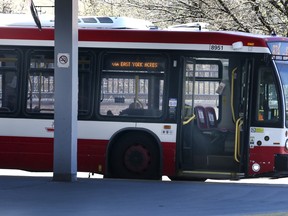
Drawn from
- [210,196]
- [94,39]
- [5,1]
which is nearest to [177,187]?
[210,196]

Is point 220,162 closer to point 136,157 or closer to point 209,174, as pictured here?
point 209,174

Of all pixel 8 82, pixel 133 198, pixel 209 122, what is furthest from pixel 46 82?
pixel 133 198

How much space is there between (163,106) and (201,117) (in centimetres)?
78

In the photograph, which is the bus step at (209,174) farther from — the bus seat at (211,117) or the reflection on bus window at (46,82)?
the reflection on bus window at (46,82)

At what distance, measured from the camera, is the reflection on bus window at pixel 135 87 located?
46.0 ft

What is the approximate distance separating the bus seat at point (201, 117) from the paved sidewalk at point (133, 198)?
1.63 meters

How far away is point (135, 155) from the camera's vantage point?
14109mm

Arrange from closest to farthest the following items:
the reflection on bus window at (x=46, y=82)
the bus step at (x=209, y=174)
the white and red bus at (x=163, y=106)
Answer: the white and red bus at (x=163, y=106) < the bus step at (x=209, y=174) < the reflection on bus window at (x=46, y=82)

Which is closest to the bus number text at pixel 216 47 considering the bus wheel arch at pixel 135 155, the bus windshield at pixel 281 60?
the bus windshield at pixel 281 60

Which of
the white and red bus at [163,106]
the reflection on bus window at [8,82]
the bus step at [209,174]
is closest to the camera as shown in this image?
the white and red bus at [163,106]

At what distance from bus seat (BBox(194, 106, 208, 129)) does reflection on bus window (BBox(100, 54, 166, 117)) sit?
701 millimetres

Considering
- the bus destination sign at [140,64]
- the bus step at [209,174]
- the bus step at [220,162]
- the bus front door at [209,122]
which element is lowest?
the bus step at [209,174]

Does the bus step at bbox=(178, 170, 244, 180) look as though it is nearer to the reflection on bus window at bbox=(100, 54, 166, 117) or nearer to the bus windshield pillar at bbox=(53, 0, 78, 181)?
the reflection on bus window at bbox=(100, 54, 166, 117)

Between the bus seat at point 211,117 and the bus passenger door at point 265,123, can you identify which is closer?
the bus passenger door at point 265,123
